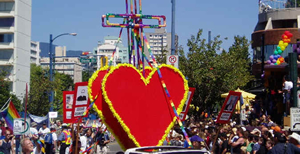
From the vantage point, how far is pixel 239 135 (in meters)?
14.0

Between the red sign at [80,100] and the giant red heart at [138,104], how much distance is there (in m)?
0.94

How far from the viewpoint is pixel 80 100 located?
13.9 m

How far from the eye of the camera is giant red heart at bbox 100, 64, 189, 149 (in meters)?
13.1

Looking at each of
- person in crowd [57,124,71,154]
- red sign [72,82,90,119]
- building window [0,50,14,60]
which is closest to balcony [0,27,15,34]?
building window [0,50,14,60]

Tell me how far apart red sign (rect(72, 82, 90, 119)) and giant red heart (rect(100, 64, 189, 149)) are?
94 cm

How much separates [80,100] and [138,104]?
154cm

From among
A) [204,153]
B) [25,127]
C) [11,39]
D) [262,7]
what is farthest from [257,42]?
[204,153]

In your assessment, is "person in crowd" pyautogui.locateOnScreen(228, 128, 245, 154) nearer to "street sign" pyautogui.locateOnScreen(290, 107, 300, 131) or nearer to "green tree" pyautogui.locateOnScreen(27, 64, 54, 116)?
"street sign" pyautogui.locateOnScreen(290, 107, 300, 131)

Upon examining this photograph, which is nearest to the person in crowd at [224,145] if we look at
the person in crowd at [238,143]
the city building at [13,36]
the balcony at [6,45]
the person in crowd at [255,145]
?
the person in crowd at [238,143]

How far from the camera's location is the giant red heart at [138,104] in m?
13.1

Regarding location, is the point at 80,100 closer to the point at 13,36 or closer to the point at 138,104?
the point at 138,104

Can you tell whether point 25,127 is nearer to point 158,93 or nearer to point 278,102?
point 158,93

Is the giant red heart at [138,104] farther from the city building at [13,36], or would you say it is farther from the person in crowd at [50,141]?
the city building at [13,36]

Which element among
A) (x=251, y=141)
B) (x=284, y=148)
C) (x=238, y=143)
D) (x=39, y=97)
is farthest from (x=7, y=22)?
(x=284, y=148)
